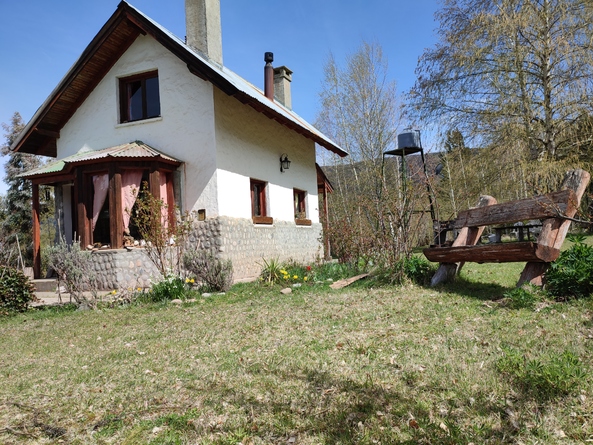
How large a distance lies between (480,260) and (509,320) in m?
1.72

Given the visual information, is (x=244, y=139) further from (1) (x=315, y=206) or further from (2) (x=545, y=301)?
(2) (x=545, y=301)

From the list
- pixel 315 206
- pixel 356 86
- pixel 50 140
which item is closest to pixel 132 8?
pixel 50 140

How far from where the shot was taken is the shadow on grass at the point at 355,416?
2447mm

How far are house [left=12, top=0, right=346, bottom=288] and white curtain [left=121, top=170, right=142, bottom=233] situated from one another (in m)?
0.03

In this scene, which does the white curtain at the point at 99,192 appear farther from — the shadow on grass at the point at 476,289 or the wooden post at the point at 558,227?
the wooden post at the point at 558,227

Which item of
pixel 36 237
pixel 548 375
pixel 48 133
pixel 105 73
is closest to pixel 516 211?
pixel 548 375

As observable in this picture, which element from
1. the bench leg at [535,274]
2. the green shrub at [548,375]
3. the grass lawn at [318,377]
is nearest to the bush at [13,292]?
the grass lawn at [318,377]

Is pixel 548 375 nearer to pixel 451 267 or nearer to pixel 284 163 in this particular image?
pixel 451 267

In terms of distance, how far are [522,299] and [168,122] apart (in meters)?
8.88

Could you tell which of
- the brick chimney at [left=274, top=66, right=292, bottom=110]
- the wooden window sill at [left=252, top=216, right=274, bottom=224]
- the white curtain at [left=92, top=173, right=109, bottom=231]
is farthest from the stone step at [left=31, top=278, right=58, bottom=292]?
the brick chimney at [left=274, top=66, right=292, bottom=110]

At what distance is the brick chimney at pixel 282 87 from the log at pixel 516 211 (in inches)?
476

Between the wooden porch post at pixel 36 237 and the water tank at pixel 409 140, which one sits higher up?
the water tank at pixel 409 140

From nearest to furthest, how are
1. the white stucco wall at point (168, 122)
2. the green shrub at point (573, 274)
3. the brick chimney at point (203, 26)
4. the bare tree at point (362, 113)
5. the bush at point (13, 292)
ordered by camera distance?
the green shrub at point (573, 274) < the bush at point (13, 292) < the white stucco wall at point (168, 122) < the brick chimney at point (203, 26) < the bare tree at point (362, 113)

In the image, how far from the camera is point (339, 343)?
4.25 m
